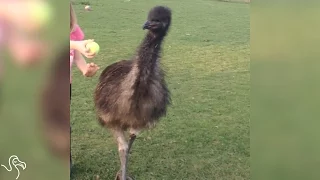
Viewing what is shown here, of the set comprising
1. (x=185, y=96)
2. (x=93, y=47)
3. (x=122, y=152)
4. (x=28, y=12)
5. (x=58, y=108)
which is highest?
(x=28, y=12)

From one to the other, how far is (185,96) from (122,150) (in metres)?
0.39

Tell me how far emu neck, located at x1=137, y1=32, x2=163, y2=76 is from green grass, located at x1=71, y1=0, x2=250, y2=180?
1.7 inches

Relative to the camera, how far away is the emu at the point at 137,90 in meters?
2.21

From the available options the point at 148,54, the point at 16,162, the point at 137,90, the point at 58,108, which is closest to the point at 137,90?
the point at 137,90

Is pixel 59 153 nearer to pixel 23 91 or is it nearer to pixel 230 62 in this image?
pixel 23 91

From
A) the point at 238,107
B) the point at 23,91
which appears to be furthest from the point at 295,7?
the point at 23,91

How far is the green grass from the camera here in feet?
7.19

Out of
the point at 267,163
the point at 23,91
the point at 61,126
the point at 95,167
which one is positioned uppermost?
the point at 23,91

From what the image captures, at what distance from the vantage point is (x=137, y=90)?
2219 millimetres

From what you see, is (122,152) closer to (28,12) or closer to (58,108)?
(58,108)

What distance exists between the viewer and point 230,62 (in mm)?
2355

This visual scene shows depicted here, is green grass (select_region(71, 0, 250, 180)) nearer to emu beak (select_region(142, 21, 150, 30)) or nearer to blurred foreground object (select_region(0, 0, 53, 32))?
emu beak (select_region(142, 21, 150, 30))

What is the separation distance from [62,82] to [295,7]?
946 millimetres

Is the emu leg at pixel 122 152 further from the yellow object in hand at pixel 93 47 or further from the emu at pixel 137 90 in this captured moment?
the yellow object in hand at pixel 93 47
